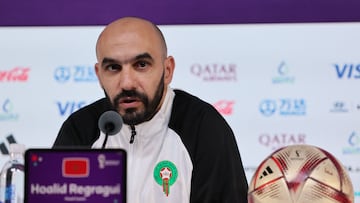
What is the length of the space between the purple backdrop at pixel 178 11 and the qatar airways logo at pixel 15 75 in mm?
247

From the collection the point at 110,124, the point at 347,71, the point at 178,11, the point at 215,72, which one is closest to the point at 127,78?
the point at 110,124

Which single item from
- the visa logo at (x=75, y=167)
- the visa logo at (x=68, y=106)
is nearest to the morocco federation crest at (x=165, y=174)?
the visa logo at (x=75, y=167)

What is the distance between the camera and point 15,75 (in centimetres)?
344

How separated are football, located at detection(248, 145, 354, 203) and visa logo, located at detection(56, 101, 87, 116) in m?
2.19

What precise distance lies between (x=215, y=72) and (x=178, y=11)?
1.27ft

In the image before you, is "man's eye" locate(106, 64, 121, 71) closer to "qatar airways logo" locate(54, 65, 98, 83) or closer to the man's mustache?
the man's mustache

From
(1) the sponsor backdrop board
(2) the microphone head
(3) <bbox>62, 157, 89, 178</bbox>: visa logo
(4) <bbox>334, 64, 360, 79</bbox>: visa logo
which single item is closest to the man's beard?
(2) the microphone head

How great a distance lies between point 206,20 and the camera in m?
3.41

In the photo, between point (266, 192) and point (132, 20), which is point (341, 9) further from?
point (266, 192)

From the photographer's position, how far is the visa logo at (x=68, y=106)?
341 centimetres

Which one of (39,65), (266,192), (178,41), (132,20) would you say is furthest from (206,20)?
(266,192)

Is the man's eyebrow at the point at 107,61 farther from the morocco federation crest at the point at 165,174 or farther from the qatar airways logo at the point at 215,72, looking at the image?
the qatar airways logo at the point at 215,72

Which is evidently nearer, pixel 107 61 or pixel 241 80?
pixel 107 61

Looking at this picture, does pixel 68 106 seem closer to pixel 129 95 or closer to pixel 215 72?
pixel 215 72
